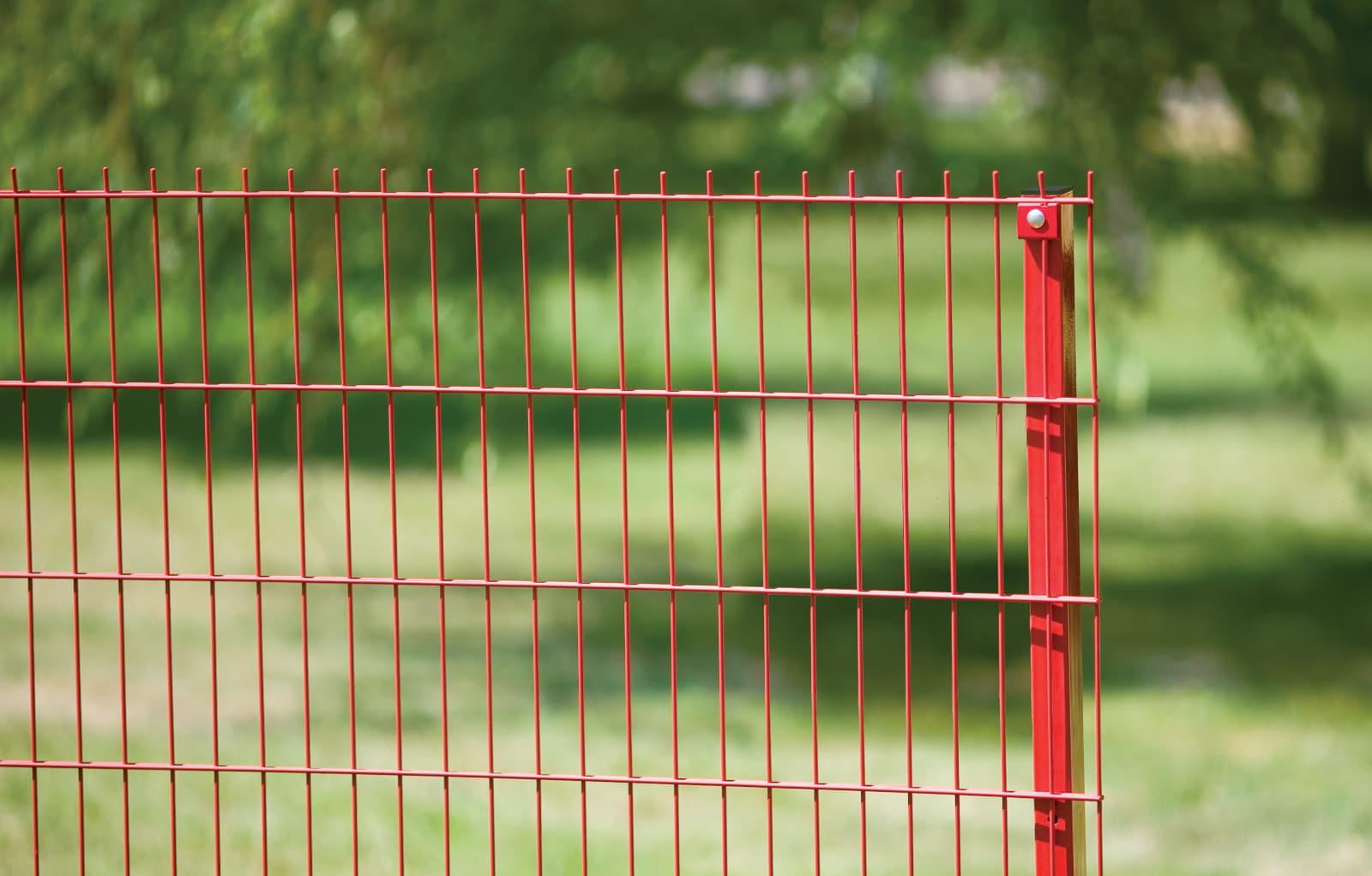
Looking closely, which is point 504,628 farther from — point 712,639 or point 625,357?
point 625,357

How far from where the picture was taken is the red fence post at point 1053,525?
3.60 m

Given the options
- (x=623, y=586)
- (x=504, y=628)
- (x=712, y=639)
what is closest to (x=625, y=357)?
(x=712, y=639)

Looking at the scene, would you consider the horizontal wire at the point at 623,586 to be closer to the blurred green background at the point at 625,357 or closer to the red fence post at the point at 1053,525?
the red fence post at the point at 1053,525

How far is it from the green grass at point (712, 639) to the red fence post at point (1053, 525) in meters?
2.62

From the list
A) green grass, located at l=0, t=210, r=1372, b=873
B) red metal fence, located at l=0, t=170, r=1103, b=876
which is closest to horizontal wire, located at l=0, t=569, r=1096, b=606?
red metal fence, located at l=0, t=170, r=1103, b=876

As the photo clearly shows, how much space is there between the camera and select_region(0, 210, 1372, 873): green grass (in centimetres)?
671

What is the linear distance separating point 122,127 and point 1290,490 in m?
7.57

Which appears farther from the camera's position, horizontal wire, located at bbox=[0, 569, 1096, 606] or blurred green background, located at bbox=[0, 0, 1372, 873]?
blurred green background, located at bbox=[0, 0, 1372, 873]

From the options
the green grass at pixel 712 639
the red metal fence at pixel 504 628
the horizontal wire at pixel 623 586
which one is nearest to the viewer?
the horizontal wire at pixel 623 586

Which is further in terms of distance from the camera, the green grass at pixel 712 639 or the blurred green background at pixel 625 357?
the blurred green background at pixel 625 357

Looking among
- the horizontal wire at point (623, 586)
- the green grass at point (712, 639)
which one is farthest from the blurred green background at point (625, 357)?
the horizontal wire at point (623, 586)

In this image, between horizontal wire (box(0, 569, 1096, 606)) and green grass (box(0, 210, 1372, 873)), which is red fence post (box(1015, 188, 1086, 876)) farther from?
green grass (box(0, 210, 1372, 873))

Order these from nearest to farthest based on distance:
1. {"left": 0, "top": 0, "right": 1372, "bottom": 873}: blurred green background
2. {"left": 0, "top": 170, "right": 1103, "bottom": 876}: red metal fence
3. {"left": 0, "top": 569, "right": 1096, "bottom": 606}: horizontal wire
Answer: {"left": 0, "top": 569, "right": 1096, "bottom": 606}: horizontal wire < {"left": 0, "top": 170, "right": 1103, "bottom": 876}: red metal fence < {"left": 0, "top": 0, "right": 1372, "bottom": 873}: blurred green background

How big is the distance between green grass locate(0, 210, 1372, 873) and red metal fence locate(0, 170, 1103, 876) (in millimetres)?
34
